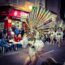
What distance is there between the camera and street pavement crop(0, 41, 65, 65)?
2738 mm

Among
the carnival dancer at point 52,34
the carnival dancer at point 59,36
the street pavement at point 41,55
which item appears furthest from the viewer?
the carnival dancer at point 59,36

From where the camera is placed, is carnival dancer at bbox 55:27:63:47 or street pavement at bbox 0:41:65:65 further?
carnival dancer at bbox 55:27:63:47

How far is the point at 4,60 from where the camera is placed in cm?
272

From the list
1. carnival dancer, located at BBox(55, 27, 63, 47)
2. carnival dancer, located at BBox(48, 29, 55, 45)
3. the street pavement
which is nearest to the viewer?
the street pavement

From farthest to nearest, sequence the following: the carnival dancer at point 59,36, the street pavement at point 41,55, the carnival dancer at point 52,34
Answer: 1. the carnival dancer at point 59,36
2. the carnival dancer at point 52,34
3. the street pavement at point 41,55

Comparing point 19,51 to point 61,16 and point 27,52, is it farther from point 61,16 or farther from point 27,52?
point 61,16

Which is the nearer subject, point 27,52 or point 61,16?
point 27,52

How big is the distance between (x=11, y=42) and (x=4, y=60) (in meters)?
0.25

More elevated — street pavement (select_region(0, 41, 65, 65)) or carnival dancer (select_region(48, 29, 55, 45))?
carnival dancer (select_region(48, 29, 55, 45))

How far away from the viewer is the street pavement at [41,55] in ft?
8.98

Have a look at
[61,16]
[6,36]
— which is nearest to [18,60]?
[6,36]

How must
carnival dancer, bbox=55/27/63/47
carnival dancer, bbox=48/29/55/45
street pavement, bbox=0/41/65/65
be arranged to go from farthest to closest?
carnival dancer, bbox=55/27/63/47 → carnival dancer, bbox=48/29/55/45 → street pavement, bbox=0/41/65/65

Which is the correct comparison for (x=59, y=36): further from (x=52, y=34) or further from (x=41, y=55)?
(x=41, y=55)

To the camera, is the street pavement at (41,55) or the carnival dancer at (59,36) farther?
the carnival dancer at (59,36)
